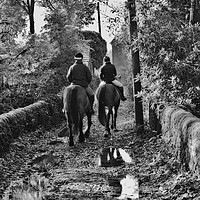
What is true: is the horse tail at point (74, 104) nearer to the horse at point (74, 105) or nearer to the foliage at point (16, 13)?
the horse at point (74, 105)

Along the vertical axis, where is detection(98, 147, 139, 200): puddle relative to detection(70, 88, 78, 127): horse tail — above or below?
below

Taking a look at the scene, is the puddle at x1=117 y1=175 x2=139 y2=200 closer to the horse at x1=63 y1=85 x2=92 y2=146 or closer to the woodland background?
the woodland background

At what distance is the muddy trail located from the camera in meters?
7.02

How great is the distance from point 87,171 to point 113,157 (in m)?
1.62

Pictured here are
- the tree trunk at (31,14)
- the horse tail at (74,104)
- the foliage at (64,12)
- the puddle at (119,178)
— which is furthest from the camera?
the tree trunk at (31,14)

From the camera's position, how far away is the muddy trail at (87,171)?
7.02 meters

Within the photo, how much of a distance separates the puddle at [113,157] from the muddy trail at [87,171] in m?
0.08

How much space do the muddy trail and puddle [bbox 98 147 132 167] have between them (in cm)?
8

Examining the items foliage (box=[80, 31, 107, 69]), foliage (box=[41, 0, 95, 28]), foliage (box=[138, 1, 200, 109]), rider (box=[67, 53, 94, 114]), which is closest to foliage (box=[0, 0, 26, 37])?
foliage (box=[41, 0, 95, 28])

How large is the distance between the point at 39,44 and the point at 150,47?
14.9m

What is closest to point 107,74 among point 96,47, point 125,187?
point 125,187

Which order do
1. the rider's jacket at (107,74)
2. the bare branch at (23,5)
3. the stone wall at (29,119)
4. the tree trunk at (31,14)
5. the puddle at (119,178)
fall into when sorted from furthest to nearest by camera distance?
1. the bare branch at (23,5)
2. the tree trunk at (31,14)
3. the rider's jacket at (107,74)
4. the stone wall at (29,119)
5. the puddle at (119,178)

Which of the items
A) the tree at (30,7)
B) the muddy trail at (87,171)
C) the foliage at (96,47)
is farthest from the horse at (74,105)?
the foliage at (96,47)

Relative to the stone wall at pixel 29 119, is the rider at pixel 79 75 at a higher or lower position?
higher
